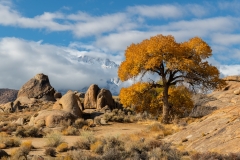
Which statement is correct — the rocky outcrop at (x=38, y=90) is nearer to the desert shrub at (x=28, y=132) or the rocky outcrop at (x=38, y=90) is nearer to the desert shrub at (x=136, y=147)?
the desert shrub at (x=28, y=132)

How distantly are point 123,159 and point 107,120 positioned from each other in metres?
20.5

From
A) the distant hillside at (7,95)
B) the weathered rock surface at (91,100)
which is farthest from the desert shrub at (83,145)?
the distant hillside at (7,95)

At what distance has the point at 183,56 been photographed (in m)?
29.6

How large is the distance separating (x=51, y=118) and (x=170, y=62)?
12.8m

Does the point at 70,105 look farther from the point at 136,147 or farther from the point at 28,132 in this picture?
the point at 136,147

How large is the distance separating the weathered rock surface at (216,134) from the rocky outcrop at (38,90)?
164 ft

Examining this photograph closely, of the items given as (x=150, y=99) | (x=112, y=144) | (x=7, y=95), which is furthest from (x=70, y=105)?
(x=7, y=95)

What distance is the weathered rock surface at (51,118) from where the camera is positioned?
28.5 m

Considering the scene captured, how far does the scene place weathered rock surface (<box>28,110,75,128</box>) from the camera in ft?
93.5

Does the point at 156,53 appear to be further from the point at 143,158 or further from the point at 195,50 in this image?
the point at 143,158

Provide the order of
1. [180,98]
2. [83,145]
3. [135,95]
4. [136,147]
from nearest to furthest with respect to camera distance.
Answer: [136,147] < [83,145] < [135,95] < [180,98]

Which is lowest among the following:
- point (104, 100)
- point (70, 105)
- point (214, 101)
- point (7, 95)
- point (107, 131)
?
point (107, 131)

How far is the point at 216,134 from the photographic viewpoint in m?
15.0

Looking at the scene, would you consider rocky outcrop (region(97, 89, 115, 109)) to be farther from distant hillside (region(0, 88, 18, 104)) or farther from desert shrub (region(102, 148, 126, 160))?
distant hillside (region(0, 88, 18, 104))
